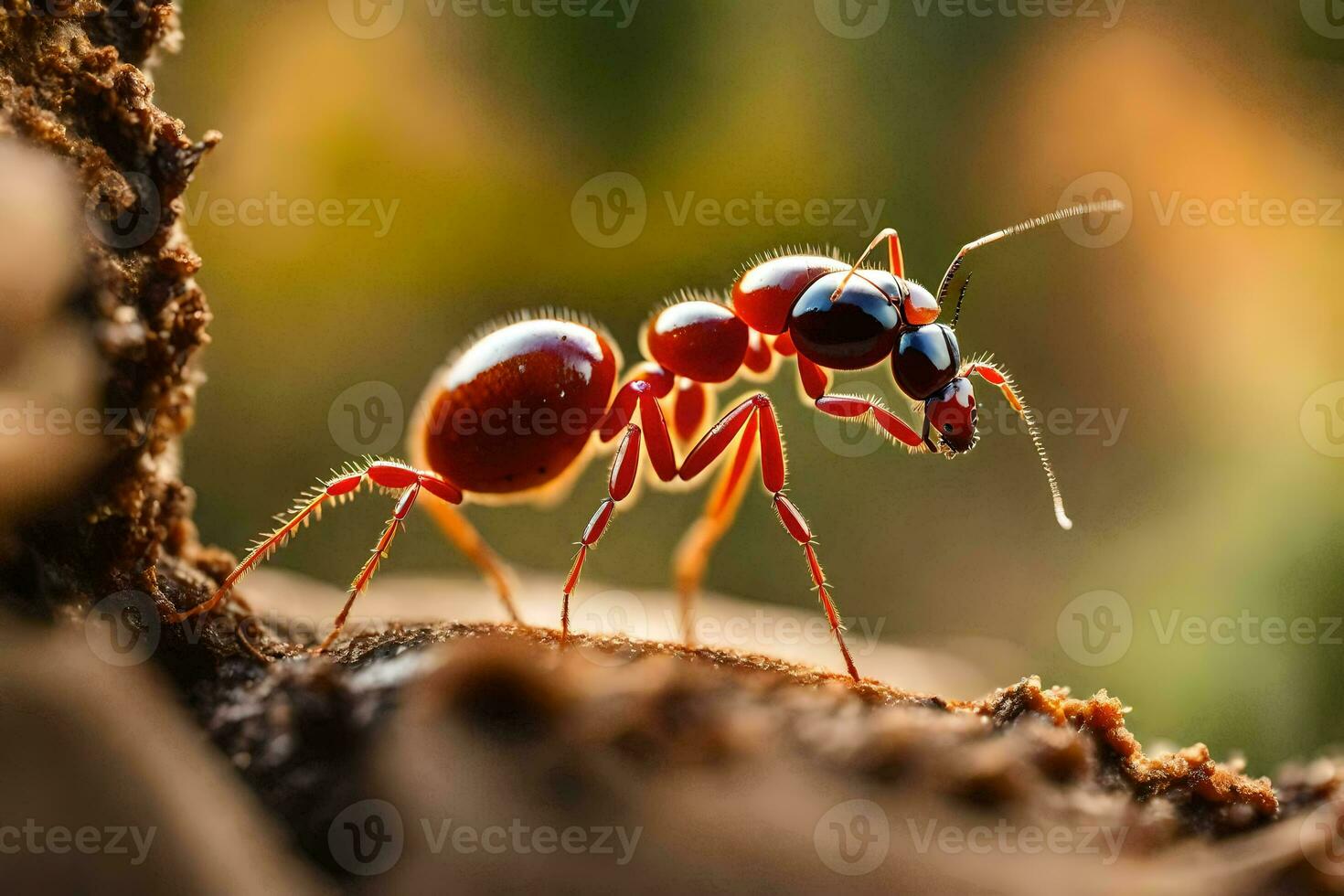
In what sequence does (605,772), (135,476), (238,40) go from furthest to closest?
(238,40), (135,476), (605,772)

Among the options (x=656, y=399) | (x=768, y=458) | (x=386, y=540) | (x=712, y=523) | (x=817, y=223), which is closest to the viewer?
(x=386, y=540)

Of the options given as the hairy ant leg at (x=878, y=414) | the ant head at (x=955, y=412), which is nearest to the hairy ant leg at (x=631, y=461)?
the hairy ant leg at (x=878, y=414)

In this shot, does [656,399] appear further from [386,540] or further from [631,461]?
[386,540]

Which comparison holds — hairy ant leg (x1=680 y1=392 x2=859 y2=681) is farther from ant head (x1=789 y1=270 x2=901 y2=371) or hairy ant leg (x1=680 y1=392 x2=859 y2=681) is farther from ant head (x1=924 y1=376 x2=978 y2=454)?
ant head (x1=924 y1=376 x2=978 y2=454)

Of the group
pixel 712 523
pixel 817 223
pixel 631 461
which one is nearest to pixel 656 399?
pixel 631 461

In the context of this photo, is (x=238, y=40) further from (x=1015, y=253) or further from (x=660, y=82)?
(x=1015, y=253)

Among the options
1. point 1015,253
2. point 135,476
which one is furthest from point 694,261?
point 135,476
